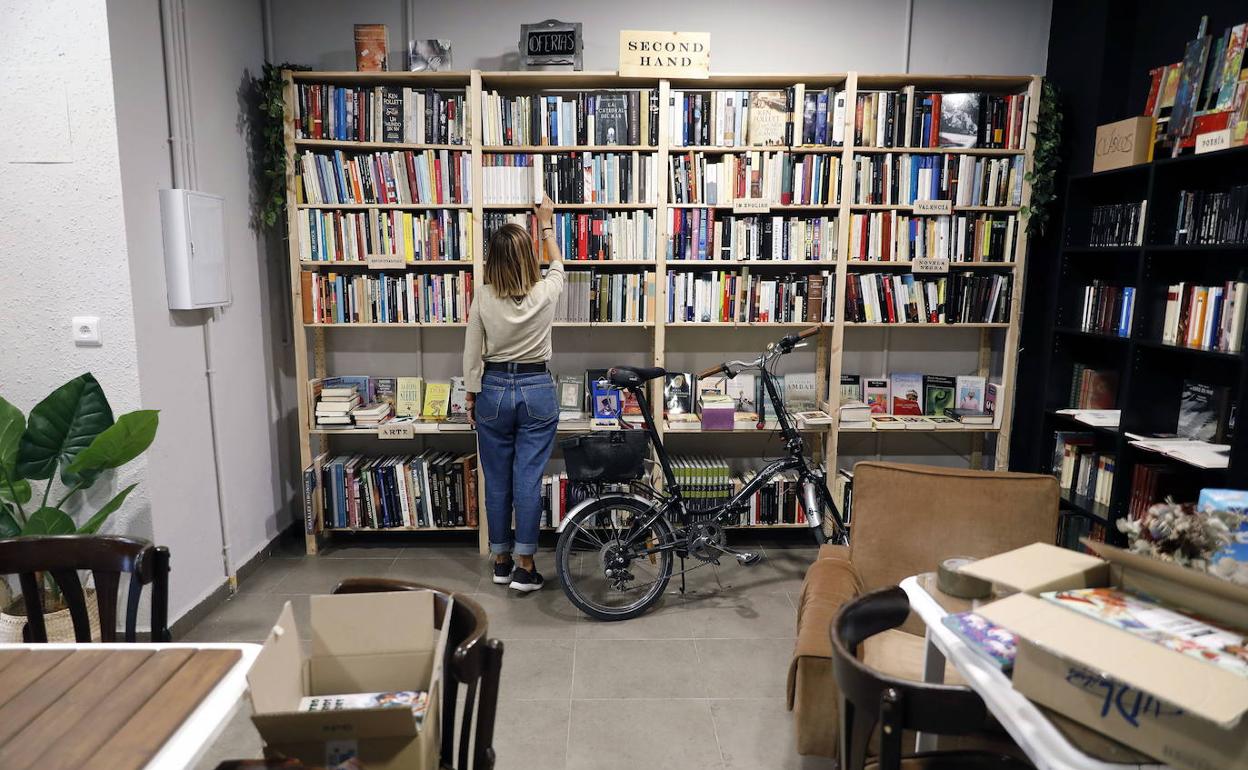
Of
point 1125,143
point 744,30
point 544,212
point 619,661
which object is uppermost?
point 744,30

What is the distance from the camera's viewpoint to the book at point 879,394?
409cm

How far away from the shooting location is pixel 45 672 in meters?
1.28

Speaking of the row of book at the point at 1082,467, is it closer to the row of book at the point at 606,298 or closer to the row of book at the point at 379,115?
the row of book at the point at 606,298

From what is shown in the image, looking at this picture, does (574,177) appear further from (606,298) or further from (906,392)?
(906,392)

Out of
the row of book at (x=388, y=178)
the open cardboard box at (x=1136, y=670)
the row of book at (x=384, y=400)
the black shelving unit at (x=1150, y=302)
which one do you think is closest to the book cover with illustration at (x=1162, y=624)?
the open cardboard box at (x=1136, y=670)

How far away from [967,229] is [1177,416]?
4.35 feet

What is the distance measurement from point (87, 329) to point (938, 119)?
12.9 feet

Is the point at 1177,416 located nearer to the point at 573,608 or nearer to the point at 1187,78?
the point at 1187,78

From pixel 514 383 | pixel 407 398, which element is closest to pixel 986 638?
pixel 514 383

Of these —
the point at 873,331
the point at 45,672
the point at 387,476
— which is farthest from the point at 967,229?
the point at 45,672

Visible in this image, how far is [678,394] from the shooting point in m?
4.00

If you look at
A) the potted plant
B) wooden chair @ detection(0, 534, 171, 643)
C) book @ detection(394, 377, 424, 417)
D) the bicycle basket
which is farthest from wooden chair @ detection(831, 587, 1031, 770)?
book @ detection(394, 377, 424, 417)

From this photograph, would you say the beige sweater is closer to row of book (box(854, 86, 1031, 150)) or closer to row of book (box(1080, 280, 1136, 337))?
row of book (box(854, 86, 1031, 150))

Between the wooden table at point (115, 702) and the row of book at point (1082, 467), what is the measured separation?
3.41m
